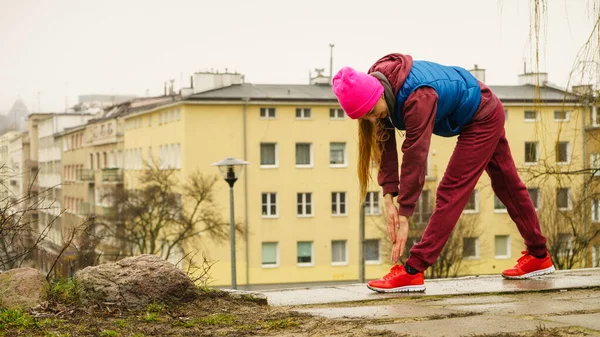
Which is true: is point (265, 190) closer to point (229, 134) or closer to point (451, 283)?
point (229, 134)

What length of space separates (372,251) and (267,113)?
11018 mm

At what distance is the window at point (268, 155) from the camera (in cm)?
5878

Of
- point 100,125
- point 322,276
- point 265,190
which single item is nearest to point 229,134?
point 265,190

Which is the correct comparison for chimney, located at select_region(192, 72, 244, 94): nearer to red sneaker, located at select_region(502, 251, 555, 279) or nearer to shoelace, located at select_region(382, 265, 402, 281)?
red sneaker, located at select_region(502, 251, 555, 279)

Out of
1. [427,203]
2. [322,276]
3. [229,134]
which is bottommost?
[322,276]

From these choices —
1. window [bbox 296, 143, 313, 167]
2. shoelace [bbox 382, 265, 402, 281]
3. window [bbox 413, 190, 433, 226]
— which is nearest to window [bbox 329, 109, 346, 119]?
window [bbox 296, 143, 313, 167]

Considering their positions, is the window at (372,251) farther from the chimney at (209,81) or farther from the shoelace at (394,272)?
the shoelace at (394,272)

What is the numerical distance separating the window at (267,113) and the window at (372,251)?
1004 cm

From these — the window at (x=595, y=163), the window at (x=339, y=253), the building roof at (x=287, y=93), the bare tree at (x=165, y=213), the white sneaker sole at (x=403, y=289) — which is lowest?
the window at (x=339, y=253)

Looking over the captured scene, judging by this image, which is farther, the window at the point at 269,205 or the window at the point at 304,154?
the window at the point at 304,154

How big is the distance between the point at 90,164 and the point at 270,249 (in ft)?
114

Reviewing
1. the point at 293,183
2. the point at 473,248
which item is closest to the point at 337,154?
the point at 293,183

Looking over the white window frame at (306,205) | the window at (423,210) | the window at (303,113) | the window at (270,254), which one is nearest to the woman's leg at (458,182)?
the window at (423,210)

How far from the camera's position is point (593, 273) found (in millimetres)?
7781
